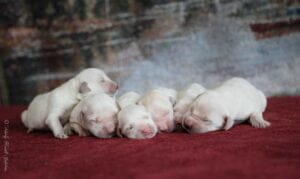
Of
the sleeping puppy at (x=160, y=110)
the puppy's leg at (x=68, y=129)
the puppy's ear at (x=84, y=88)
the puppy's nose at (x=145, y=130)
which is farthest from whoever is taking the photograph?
the puppy's ear at (x=84, y=88)

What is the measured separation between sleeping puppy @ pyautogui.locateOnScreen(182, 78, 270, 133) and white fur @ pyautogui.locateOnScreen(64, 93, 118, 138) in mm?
446

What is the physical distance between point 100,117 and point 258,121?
1.00 metres

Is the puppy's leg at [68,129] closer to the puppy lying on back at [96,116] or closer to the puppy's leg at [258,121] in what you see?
the puppy lying on back at [96,116]

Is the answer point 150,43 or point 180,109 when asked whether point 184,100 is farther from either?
point 150,43

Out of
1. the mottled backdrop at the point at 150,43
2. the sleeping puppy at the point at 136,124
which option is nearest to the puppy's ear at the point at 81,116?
the sleeping puppy at the point at 136,124

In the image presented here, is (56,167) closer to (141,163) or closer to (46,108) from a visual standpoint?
(141,163)

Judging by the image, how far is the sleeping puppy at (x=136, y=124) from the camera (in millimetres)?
3162

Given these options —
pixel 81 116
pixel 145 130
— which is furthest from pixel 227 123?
pixel 81 116

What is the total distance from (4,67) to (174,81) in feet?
5.36

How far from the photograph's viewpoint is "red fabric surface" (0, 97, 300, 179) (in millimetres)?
2309

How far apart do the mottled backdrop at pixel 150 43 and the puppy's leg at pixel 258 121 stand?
1.37 meters

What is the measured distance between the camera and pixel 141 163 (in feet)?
8.22

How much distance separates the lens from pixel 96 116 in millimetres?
3305

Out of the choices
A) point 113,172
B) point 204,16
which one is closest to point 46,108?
point 113,172
